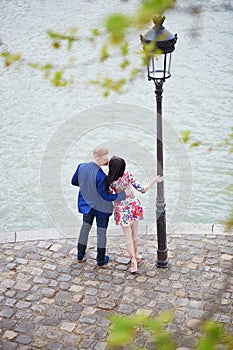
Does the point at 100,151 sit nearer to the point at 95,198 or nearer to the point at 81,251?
the point at 95,198

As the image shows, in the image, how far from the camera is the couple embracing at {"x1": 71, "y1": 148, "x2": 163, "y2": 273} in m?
8.12

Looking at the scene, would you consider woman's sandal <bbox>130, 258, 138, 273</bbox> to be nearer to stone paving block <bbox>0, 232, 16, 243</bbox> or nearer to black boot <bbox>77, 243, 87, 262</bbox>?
black boot <bbox>77, 243, 87, 262</bbox>

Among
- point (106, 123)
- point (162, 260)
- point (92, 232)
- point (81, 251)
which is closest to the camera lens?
point (162, 260)

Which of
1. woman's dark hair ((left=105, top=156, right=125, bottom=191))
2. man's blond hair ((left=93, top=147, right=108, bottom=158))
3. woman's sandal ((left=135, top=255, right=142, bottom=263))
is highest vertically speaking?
man's blond hair ((left=93, top=147, right=108, bottom=158))

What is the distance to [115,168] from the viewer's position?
26.4 feet

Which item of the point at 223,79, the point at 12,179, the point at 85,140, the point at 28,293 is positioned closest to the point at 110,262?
the point at 28,293

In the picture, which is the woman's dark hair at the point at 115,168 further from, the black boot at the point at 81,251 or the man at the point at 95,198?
the black boot at the point at 81,251

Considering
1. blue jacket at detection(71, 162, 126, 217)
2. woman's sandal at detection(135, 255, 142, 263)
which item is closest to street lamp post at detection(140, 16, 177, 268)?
woman's sandal at detection(135, 255, 142, 263)

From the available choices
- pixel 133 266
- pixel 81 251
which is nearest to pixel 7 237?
pixel 81 251

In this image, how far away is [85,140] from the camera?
13.2m

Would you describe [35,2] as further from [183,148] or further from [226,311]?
[226,311]

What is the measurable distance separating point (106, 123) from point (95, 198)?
5.68 meters

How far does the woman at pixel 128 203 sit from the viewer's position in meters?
8.09

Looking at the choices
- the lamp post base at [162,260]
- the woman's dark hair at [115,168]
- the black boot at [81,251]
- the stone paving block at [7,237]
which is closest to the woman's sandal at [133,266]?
the lamp post base at [162,260]
